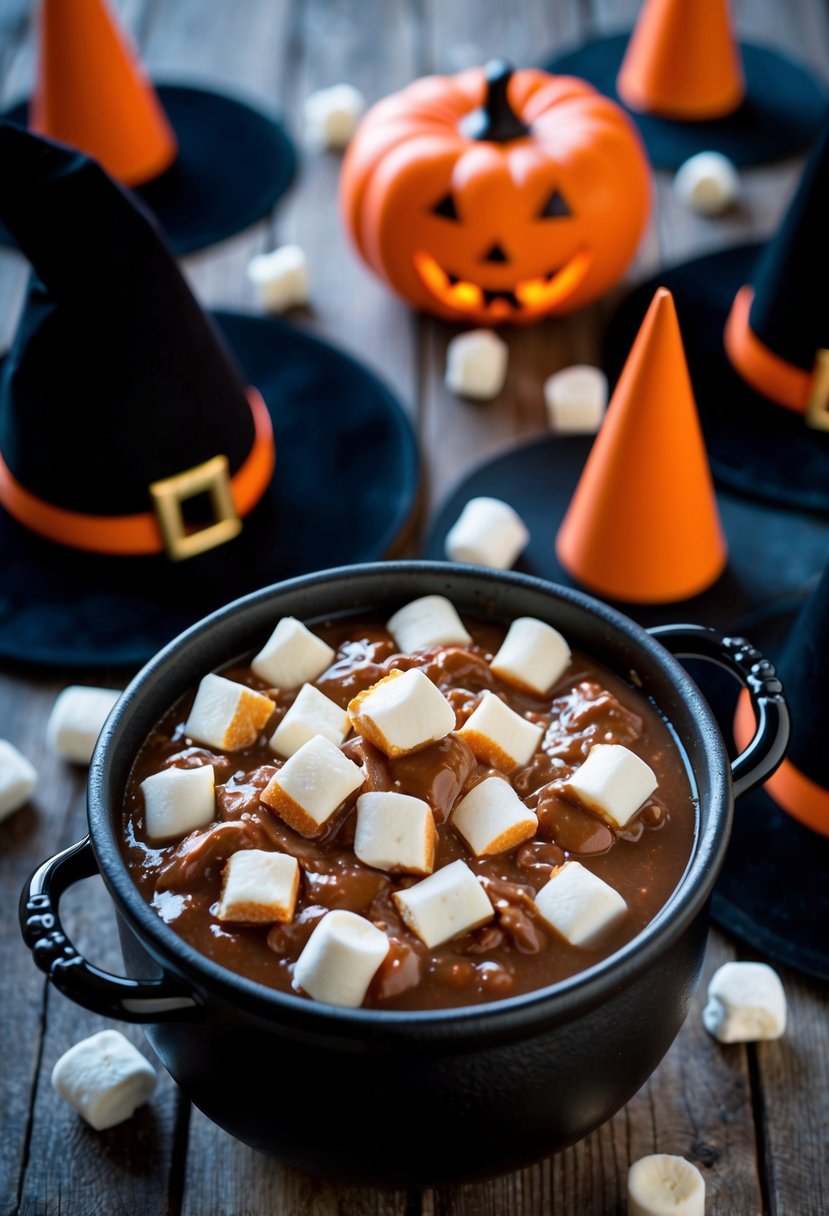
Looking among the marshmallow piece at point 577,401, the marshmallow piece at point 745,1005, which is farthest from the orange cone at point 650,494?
the marshmallow piece at point 745,1005

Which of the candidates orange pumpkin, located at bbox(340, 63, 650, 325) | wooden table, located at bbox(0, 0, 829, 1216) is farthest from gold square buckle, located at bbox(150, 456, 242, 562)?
orange pumpkin, located at bbox(340, 63, 650, 325)

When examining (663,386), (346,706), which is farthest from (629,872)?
(663,386)

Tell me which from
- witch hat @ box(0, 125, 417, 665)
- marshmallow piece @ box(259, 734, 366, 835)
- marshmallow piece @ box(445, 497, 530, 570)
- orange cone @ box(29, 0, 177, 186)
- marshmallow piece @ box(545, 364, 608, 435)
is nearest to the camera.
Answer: marshmallow piece @ box(259, 734, 366, 835)

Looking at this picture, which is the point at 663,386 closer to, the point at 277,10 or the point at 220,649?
the point at 220,649

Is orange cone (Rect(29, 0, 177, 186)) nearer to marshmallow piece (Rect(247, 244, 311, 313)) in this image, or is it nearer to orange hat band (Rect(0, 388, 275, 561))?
marshmallow piece (Rect(247, 244, 311, 313))

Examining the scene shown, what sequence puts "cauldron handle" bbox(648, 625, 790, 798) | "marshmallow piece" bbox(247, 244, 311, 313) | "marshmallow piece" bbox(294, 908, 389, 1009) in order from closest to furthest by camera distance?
"marshmallow piece" bbox(294, 908, 389, 1009) < "cauldron handle" bbox(648, 625, 790, 798) < "marshmallow piece" bbox(247, 244, 311, 313)

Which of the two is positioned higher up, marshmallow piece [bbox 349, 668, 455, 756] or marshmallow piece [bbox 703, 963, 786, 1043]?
marshmallow piece [bbox 349, 668, 455, 756]
